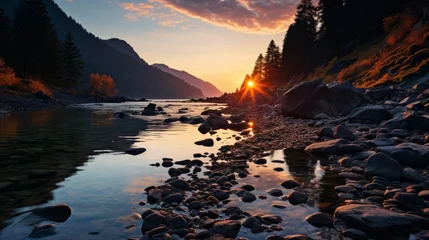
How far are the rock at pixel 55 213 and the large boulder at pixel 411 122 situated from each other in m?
12.4

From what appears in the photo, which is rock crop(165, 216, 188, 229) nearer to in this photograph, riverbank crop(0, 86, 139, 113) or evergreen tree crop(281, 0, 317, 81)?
riverbank crop(0, 86, 139, 113)

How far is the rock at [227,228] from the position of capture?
4.43m

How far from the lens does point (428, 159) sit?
7504 millimetres

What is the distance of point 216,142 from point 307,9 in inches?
2272

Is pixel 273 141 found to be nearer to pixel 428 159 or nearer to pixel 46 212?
pixel 428 159

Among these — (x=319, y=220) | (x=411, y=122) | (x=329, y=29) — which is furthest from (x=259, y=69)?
(x=319, y=220)

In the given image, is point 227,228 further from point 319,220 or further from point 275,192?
point 275,192

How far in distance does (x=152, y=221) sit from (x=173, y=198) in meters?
1.14

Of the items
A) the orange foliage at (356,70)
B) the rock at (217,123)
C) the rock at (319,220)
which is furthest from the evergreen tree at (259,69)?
the rock at (319,220)

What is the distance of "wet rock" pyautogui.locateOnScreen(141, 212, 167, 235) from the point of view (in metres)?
4.62

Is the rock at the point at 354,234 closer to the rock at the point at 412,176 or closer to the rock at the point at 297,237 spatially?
the rock at the point at 297,237

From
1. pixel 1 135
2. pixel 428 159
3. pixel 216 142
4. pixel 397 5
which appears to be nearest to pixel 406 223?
pixel 428 159

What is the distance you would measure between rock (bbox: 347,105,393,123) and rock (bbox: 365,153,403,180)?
7.82m

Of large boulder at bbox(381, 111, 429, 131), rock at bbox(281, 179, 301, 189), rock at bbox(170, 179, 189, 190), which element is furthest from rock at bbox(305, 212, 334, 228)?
large boulder at bbox(381, 111, 429, 131)
